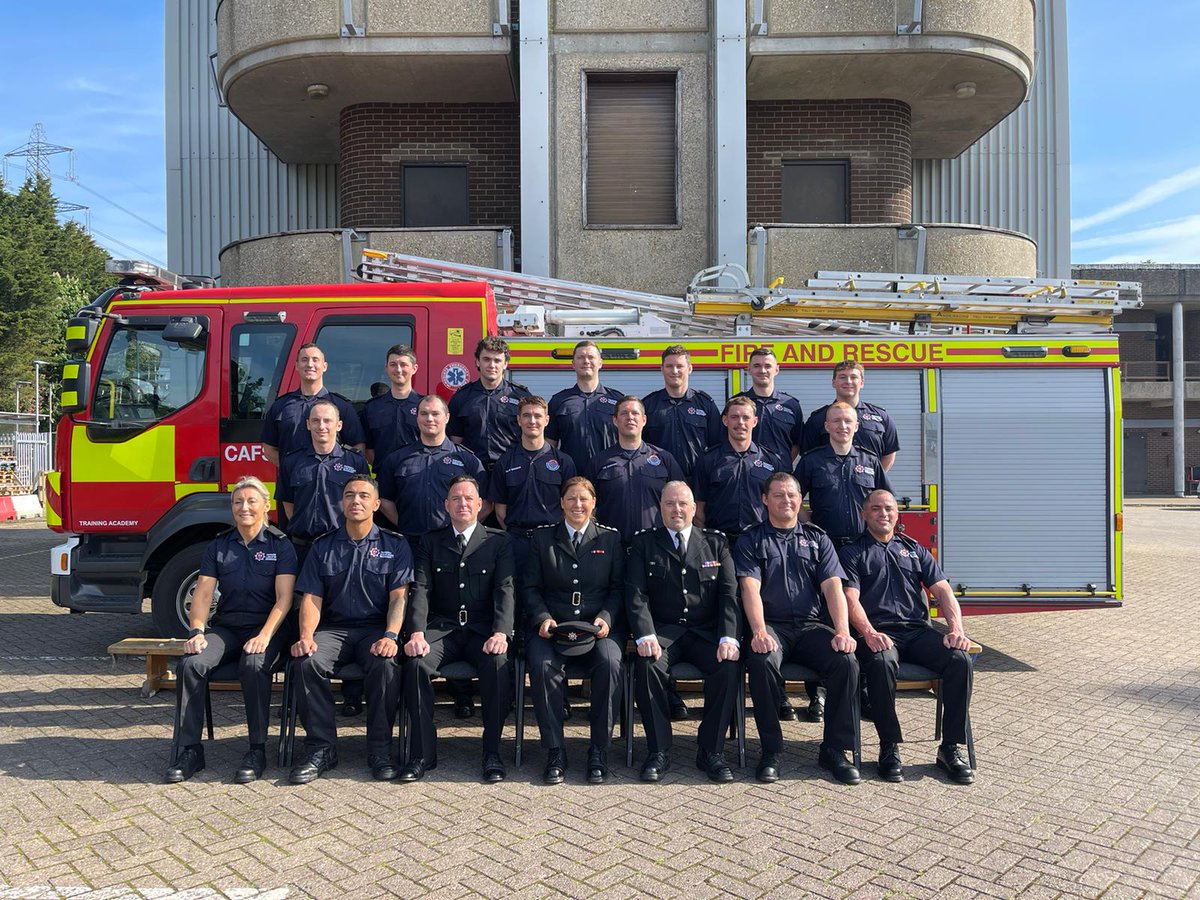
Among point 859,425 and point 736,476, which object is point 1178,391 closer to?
point 859,425

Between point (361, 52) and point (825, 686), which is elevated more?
point (361, 52)

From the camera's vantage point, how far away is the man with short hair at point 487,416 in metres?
6.04

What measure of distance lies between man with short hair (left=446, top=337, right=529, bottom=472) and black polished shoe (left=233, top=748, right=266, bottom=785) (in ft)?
6.86

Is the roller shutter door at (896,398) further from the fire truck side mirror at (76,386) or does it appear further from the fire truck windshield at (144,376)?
the fire truck side mirror at (76,386)

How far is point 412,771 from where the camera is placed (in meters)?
4.70

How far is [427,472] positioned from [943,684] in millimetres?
2992

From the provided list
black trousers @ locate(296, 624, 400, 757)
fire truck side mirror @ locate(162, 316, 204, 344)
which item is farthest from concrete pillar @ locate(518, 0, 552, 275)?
black trousers @ locate(296, 624, 400, 757)

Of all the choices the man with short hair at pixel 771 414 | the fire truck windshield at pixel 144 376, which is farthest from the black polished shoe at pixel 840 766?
the fire truck windshield at pixel 144 376

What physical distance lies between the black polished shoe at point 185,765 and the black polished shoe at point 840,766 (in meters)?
3.08

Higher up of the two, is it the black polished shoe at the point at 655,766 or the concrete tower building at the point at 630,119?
the concrete tower building at the point at 630,119

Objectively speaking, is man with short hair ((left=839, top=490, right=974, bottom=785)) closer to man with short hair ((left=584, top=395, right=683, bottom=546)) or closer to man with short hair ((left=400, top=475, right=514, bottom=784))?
man with short hair ((left=584, top=395, right=683, bottom=546))

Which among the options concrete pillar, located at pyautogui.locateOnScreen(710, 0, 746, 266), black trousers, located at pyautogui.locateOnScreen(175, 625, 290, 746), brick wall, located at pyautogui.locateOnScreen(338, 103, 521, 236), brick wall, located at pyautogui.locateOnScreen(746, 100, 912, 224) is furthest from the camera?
brick wall, located at pyautogui.locateOnScreen(338, 103, 521, 236)

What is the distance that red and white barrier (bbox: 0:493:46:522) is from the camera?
2120cm

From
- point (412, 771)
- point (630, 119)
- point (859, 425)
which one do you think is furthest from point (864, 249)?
point (412, 771)
